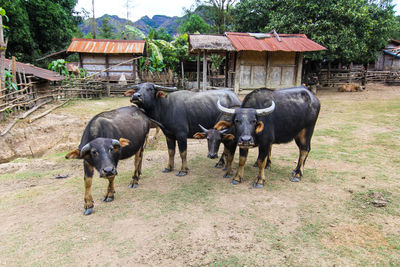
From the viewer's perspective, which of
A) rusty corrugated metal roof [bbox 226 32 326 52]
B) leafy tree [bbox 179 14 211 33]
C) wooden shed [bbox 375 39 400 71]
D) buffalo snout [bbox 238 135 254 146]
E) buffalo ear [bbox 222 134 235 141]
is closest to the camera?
buffalo snout [bbox 238 135 254 146]

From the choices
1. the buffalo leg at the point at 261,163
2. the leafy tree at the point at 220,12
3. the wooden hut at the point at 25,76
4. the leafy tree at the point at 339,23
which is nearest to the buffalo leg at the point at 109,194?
the buffalo leg at the point at 261,163

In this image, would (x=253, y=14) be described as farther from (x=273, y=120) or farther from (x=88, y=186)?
(x=88, y=186)

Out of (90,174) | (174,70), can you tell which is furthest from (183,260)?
(174,70)

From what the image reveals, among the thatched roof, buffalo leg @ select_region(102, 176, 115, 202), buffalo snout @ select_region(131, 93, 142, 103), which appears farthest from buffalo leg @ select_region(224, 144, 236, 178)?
the thatched roof

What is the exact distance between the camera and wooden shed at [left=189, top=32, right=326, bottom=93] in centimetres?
1443

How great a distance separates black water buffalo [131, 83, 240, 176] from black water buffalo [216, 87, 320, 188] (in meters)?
1.02

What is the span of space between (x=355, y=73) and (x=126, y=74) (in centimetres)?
1943

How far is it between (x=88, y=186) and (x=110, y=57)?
1723 cm

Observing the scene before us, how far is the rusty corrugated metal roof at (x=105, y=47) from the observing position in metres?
18.6

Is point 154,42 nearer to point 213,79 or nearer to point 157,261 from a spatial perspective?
point 213,79

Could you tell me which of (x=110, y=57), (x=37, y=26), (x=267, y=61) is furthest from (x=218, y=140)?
(x=37, y=26)

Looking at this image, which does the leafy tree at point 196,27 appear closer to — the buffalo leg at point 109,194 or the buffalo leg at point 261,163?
the buffalo leg at point 261,163

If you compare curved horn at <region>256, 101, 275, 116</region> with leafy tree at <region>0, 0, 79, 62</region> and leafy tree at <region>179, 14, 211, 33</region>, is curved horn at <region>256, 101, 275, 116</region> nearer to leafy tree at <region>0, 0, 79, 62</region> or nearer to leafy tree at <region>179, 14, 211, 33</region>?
leafy tree at <region>0, 0, 79, 62</region>

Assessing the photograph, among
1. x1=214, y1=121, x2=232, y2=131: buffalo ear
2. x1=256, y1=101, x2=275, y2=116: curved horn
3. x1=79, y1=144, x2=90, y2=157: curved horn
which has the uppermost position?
x1=256, y1=101, x2=275, y2=116: curved horn
